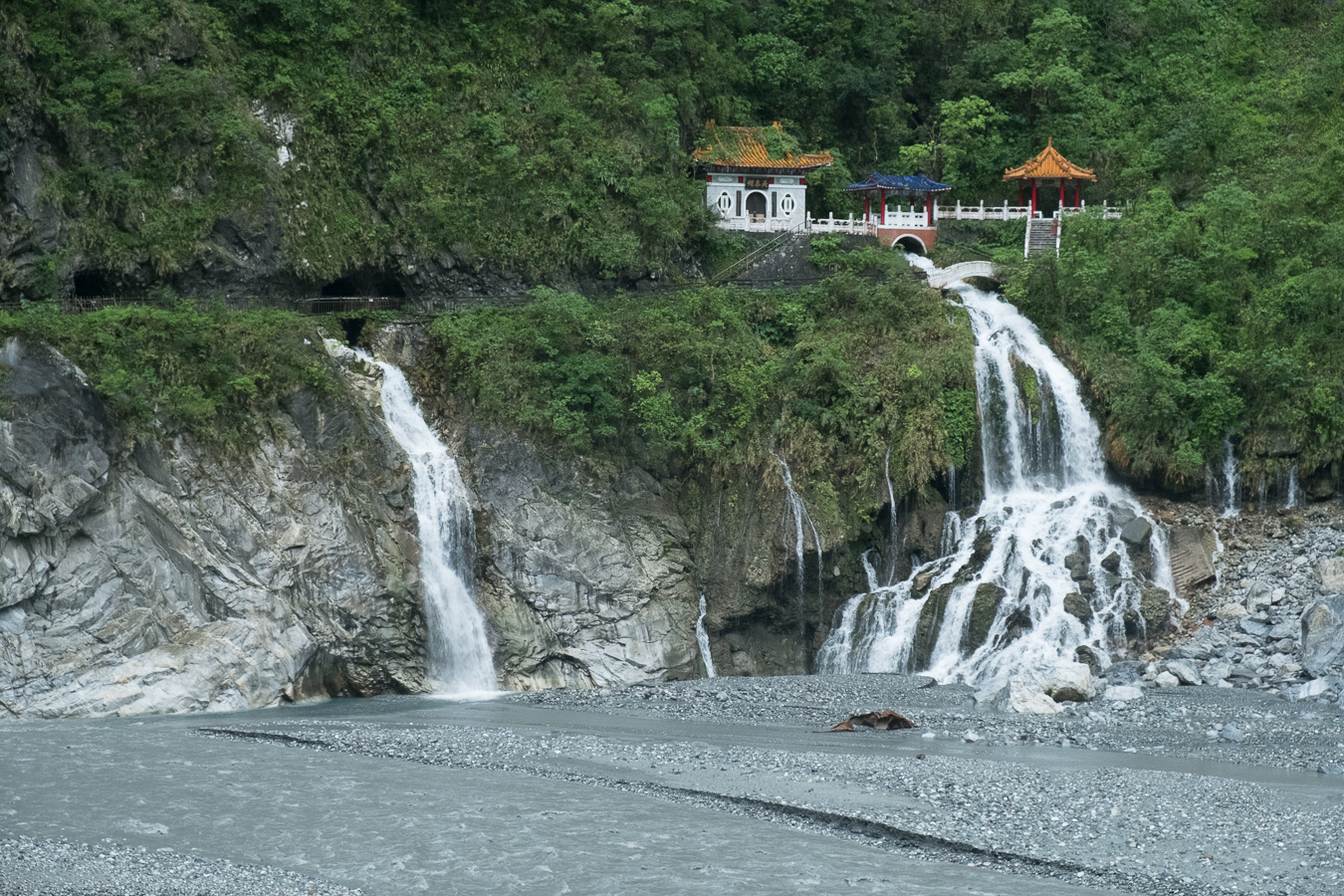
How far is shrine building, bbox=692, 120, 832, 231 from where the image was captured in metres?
44.6

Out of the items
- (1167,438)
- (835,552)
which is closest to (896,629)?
(835,552)

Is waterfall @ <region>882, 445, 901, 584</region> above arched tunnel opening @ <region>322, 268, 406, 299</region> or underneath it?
underneath

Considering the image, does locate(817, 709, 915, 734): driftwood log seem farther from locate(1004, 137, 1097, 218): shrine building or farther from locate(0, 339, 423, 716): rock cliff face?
locate(1004, 137, 1097, 218): shrine building

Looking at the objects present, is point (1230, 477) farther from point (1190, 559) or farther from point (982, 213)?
point (982, 213)

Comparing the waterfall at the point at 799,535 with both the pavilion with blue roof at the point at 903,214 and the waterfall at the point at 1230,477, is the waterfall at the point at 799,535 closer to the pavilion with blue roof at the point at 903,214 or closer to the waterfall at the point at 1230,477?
the waterfall at the point at 1230,477

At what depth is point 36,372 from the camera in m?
28.3

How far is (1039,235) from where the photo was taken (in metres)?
43.7

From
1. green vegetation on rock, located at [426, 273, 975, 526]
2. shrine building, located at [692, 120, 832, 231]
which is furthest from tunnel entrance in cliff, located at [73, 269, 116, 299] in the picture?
shrine building, located at [692, 120, 832, 231]

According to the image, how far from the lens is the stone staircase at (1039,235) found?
1713 inches

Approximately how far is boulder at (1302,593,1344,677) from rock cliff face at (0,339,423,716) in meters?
18.2

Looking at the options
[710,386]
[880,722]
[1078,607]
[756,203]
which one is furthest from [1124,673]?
[756,203]

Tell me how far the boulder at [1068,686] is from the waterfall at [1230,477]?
31.7 feet

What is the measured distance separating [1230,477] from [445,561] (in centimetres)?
1928

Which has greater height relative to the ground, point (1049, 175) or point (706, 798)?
point (1049, 175)
